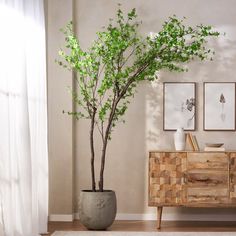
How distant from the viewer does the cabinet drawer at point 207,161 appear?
276 inches

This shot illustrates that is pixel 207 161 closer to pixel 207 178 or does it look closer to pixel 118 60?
pixel 207 178

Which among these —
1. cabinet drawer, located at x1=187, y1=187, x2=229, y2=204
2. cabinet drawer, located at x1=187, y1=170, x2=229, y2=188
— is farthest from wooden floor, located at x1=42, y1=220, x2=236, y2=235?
cabinet drawer, located at x1=187, y1=170, x2=229, y2=188

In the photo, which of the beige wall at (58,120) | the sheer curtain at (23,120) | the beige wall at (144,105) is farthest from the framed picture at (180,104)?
the sheer curtain at (23,120)

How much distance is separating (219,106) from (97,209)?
1911 mm

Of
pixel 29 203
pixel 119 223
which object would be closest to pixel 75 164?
pixel 119 223

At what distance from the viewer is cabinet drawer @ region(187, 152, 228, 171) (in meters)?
7.02

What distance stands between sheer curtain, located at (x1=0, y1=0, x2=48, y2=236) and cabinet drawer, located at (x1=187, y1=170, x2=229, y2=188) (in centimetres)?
155

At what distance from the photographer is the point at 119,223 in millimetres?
7379

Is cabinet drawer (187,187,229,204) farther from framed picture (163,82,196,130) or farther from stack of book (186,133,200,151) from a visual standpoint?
framed picture (163,82,196,130)

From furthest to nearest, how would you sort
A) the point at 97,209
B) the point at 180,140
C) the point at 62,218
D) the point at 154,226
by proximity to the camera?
the point at 62,218 → the point at 180,140 → the point at 154,226 → the point at 97,209

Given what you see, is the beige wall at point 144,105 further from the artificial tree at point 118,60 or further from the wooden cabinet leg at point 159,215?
the wooden cabinet leg at point 159,215

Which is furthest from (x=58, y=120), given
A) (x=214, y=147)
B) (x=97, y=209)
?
(x=214, y=147)

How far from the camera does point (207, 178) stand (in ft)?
23.0

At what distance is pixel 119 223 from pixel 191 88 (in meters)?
1.75
